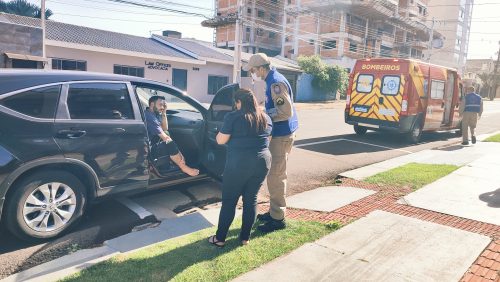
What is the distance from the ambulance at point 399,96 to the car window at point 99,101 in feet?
28.0

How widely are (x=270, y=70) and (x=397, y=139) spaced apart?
9.46 meters

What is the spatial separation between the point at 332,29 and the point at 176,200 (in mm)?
47885

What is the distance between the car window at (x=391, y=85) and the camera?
1085 cm

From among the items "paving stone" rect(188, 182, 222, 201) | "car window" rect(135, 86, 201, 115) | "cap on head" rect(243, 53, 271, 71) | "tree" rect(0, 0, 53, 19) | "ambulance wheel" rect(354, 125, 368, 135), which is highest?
"tree" rect(0, 0, 53, 19)

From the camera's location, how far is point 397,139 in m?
12.5

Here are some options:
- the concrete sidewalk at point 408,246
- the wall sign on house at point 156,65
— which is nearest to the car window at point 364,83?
the concrete sidewalk at point 408,246

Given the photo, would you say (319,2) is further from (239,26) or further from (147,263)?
(147,263)

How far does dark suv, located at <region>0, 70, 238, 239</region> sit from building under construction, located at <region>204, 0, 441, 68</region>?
39335 millimetres

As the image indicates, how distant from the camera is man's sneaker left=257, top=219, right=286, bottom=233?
4262 mm

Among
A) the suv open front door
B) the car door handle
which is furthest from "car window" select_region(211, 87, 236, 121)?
the car door handle

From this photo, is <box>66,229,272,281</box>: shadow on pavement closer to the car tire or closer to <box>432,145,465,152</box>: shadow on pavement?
the car tire

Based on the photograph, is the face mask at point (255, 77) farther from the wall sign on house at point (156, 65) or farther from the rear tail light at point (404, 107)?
the wall sign on house at point (156, 65)

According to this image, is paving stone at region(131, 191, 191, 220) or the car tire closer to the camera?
the car tire

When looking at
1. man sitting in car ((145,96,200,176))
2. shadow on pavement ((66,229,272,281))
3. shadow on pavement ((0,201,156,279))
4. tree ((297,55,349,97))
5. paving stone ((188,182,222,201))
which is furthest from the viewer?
tree ((297,55,349,97))
